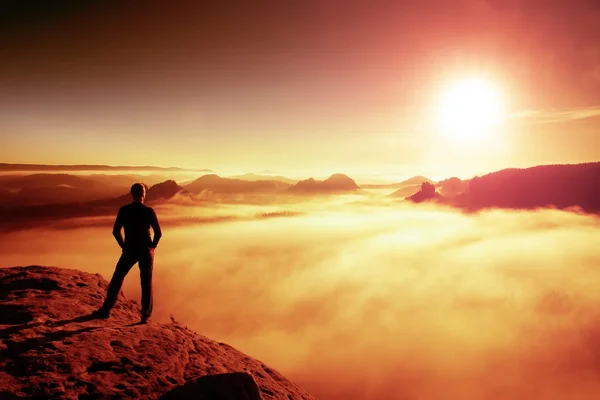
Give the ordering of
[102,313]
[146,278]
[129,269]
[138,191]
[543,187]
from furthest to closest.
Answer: [543,187]
[102,313]
[146,278]
[129,269]
[138,191]

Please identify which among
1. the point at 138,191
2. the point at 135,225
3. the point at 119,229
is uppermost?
the point at 138,191

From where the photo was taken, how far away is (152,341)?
7.46 meters

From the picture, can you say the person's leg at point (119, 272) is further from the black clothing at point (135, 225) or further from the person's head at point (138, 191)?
the person's head at point (138, 191)

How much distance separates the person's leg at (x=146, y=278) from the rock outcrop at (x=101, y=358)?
0.42m

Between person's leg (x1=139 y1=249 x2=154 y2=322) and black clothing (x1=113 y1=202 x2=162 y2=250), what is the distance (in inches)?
10.2

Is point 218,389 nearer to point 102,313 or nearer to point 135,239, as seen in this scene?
point 135,239

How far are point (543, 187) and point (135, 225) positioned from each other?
21979 centimetres

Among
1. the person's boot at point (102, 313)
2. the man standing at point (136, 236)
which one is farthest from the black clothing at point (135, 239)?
the person's boot at point (102, 313)

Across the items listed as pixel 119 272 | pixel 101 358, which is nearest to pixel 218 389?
pixel 101 358

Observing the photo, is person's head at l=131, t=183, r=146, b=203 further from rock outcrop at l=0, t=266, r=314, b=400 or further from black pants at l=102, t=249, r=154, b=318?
rock outcrop at l=0, t=266, r=314, b=400

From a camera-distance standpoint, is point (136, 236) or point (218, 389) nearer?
point (218, 389)

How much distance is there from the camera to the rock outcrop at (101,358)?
5.56 meters

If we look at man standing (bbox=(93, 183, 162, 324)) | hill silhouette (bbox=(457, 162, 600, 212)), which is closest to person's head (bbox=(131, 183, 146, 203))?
man standing (bbox=(93, 183, 162, 324))

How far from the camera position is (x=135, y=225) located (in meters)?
7.88
